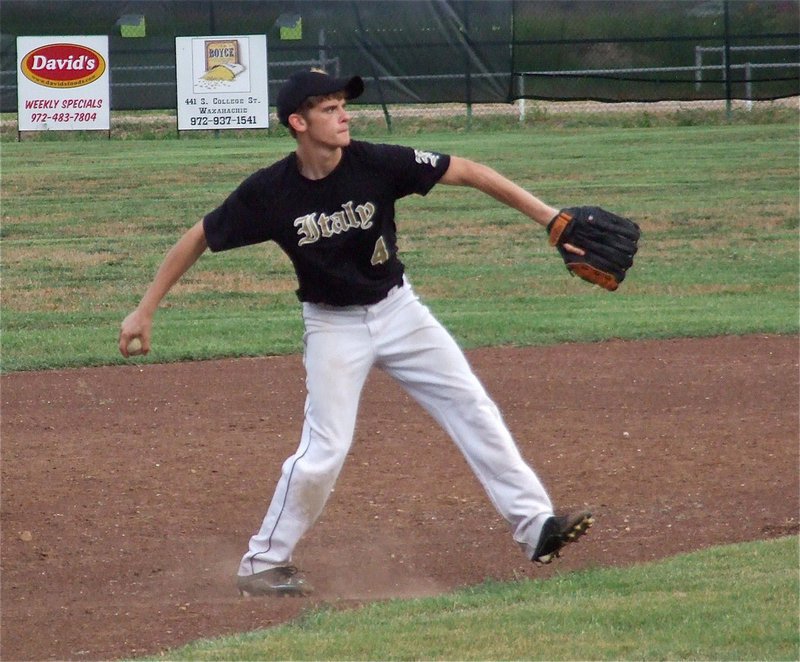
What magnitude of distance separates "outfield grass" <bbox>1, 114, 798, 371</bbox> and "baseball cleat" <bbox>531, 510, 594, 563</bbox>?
5.00m

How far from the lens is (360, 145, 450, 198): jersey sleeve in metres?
4.79

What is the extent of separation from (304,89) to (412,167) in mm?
460

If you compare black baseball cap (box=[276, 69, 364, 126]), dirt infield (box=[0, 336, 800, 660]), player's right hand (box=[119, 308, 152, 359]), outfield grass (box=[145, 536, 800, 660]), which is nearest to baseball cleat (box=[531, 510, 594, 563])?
outfield grass (box=[145, 536, 800, 660])

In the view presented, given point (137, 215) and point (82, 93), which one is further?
point (82, 93)

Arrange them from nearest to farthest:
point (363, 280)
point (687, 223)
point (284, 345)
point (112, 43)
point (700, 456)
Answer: point (363, 280), point (700, 456), point (284, 345), point (687, 223), point (112, 43)

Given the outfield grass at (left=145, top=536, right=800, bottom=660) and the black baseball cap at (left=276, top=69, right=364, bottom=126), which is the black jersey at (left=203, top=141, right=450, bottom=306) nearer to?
the black baseball cap at (left=276, top=69, right=364, bottom=126)

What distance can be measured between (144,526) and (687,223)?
10368 millimetres

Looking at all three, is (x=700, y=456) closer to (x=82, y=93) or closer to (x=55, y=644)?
(x=55, y=644)

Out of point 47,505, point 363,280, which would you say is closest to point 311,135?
point 363,280

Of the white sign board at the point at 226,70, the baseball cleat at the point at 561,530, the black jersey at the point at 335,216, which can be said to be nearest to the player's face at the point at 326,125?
the black jersey at the point at 335,216

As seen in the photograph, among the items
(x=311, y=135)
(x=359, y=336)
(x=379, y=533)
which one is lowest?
(x=379, y=533)

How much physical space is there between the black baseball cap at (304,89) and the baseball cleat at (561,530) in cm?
168

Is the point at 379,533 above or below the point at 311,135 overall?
below

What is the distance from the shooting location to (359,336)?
484 centimetres
